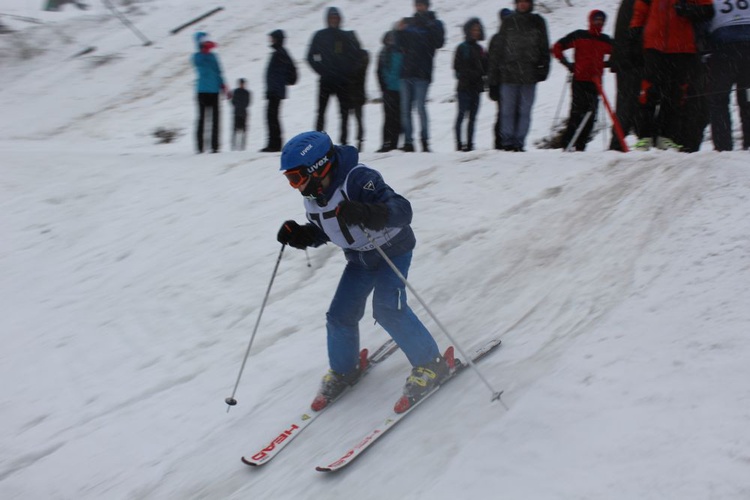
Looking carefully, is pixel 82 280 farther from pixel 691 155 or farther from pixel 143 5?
pixel 143 5

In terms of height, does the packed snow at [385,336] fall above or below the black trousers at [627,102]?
below

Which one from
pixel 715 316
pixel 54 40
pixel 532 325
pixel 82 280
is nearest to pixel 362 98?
pixel 82 280

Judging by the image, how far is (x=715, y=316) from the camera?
4.24 m

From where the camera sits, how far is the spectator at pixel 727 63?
7.30m

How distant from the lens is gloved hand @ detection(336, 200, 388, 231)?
170 inches

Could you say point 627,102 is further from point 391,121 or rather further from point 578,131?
point 391,121

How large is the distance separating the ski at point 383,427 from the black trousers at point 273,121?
676 centimetres

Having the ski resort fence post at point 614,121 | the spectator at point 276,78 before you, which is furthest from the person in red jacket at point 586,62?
the spectator at point 276,78

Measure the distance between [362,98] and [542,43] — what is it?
2834 millimetres

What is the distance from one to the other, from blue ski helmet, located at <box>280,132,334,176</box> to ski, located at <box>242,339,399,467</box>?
164 cm

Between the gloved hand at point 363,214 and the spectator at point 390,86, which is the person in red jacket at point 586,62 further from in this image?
the gloved hand at point 363,214

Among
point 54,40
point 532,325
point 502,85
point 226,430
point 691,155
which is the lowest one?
point 226,430

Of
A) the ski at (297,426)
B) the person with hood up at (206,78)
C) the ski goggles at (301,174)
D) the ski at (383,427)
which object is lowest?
the ski at (297,426)

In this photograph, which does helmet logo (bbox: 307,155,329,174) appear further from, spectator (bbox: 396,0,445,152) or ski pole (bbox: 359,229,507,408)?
spectator (bbox: 396,0,445,152)
